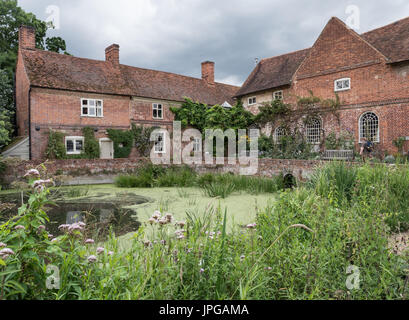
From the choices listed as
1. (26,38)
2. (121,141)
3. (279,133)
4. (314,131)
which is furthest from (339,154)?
(26,38)

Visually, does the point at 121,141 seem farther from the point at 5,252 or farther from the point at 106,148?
the point at 5,252

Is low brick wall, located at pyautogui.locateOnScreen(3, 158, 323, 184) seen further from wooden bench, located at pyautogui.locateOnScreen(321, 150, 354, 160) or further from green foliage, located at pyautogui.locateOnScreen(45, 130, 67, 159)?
green foliage, located at pyautogui.locateOnScreen(45, 130, 67, 159)

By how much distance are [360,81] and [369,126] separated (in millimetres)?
2815

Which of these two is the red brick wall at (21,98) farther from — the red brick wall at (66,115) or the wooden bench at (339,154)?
Result: the wooden bench at (339,154)

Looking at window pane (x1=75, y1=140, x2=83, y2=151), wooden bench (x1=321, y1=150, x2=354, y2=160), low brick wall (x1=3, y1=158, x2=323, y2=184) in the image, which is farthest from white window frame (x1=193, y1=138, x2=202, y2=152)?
wooden bench (x1=321, y1=150, x2=354, y2=160)

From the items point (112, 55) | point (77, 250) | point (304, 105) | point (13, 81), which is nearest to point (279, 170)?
point (304, 105)

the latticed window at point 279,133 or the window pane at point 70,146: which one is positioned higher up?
the latticed window at point 279,133

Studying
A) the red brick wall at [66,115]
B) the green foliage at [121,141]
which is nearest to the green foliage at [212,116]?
the red brick wall at [66,115]

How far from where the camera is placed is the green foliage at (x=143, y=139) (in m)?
22.9

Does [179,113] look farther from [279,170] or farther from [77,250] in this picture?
[77,250]

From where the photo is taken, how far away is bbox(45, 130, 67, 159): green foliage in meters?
18.9

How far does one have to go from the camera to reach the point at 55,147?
62.6ft

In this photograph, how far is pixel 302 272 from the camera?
2631 mm

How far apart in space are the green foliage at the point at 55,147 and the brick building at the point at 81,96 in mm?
383
